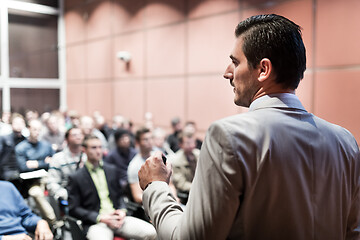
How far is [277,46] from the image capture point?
0.79 metres

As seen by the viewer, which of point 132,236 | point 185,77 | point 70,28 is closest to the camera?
point 132,236

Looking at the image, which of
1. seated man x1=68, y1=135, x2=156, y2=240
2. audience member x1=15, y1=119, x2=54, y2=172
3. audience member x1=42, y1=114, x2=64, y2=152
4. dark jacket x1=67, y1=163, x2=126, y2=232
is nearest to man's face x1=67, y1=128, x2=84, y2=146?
audience member x1=15, y1=119, x2=54, y2=172

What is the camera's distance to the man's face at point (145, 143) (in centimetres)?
393

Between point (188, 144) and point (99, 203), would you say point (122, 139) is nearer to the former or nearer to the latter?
point (188, 144)

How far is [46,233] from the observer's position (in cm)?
250

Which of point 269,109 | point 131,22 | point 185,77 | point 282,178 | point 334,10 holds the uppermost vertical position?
point 131,22

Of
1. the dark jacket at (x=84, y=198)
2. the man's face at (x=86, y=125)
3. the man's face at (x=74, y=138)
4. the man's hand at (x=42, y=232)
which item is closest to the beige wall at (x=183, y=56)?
the man's face at (x=86, y=125)

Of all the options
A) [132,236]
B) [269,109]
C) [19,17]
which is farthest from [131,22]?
[269,109]

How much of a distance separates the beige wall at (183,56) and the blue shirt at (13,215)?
137 inches

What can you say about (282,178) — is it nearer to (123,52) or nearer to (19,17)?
(123,52)

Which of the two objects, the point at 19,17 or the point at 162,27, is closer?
the point at 162,27

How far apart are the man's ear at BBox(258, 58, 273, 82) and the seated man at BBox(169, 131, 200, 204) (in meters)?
2.88

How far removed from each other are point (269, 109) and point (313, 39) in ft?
13.2

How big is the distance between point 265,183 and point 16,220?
7.80 ft
